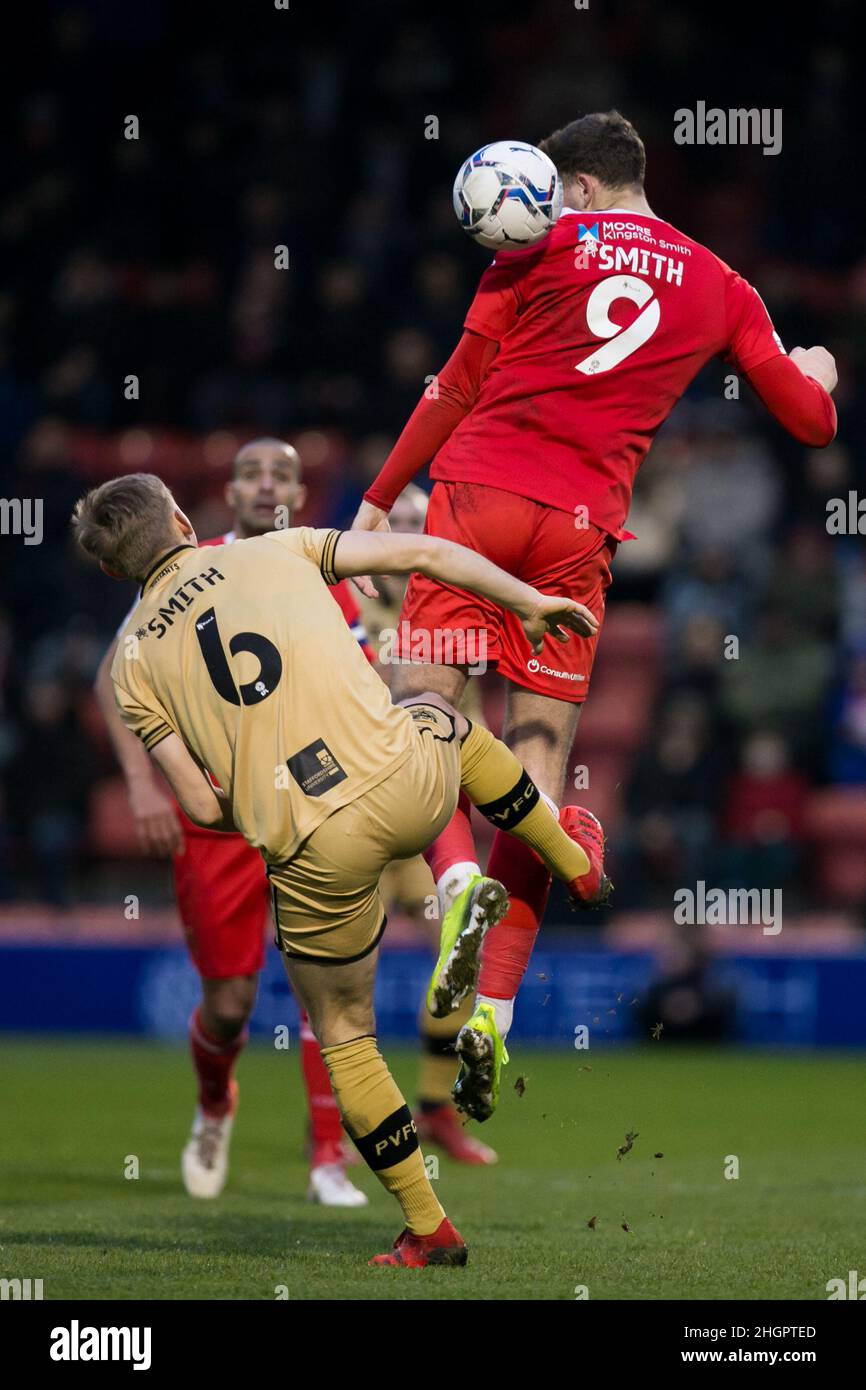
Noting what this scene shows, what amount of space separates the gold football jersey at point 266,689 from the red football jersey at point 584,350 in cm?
99

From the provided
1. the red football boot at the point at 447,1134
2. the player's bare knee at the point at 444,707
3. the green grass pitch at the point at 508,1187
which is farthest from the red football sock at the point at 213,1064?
the player's bare knee at the point at 444,707

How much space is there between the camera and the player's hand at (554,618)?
6.16 metres

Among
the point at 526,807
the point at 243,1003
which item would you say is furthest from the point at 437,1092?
the point at 526,807

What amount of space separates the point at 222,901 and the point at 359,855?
2993 mm

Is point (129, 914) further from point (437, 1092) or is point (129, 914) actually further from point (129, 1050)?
point (437, 1092)

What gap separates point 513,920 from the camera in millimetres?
7145

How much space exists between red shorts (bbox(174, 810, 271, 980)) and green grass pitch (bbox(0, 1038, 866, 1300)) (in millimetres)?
980

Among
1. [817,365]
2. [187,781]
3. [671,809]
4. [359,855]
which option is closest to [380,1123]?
[359,855]

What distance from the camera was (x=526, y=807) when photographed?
6602 mm

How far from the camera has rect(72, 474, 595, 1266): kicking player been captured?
19.8ft

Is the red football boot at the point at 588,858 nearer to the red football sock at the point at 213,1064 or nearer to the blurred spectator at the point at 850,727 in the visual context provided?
the red football sock at the point at 213,1064
